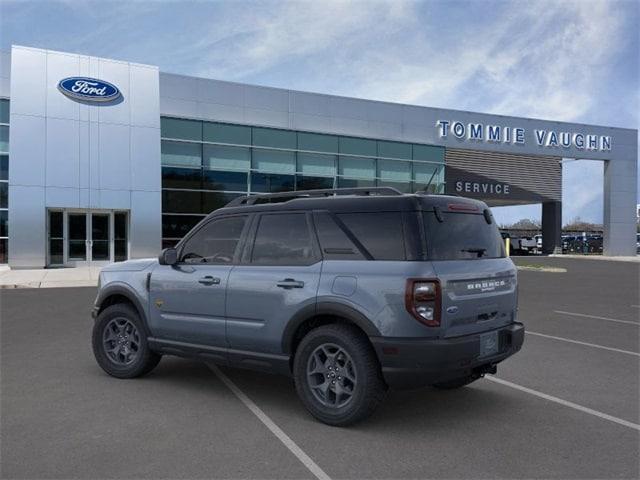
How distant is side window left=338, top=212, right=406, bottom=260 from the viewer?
4547 millimetres

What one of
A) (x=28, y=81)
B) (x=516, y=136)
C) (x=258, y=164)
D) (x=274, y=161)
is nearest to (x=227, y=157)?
(x=258, y=164)

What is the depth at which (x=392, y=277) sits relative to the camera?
4.41 meters

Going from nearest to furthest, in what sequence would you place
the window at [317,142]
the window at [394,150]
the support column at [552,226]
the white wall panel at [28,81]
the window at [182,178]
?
the white wall panel at [28,81]
the window at [182,178]
the window at [317,142]
the window at [394,150]
the support column at [552,226]

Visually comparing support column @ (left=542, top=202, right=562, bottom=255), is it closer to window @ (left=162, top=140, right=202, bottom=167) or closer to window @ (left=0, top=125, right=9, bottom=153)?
window @ (left=162, top=140, right=202, bottom=167)

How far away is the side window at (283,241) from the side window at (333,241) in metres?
0.13

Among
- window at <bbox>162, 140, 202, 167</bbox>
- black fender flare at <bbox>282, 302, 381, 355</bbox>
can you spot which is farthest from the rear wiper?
window at <bbox>162, 140, 202, 167</bbox>

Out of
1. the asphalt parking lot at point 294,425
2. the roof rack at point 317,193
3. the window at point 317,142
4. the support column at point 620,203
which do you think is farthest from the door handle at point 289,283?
the support column at point 620,203

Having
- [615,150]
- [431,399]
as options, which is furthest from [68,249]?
[615,150]

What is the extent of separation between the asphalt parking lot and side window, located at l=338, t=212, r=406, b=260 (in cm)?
142

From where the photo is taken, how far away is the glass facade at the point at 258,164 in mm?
25625

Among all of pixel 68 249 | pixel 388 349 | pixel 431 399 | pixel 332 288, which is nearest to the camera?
pixel 388 349

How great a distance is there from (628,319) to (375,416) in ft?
26.0

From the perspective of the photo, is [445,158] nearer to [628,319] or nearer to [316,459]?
[628,319]

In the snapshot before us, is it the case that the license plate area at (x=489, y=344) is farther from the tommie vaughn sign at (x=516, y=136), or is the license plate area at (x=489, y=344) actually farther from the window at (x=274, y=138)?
the tommie vaughn sign at (x=516, y=136)
